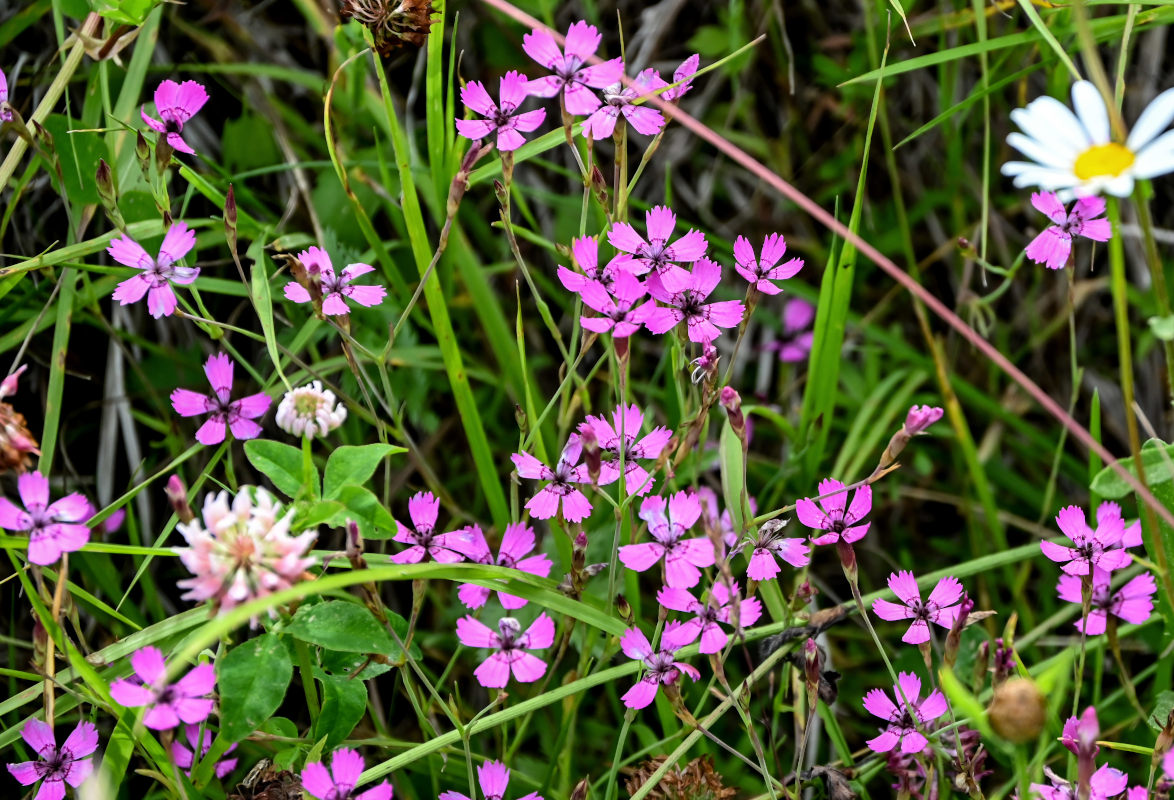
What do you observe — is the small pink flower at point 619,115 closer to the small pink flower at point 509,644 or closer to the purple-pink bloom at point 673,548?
the purple-pink bloom at point 673,548

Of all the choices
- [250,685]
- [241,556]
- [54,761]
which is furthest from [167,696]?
[54,761]

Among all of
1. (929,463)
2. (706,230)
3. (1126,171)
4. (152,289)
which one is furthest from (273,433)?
(1126,171)

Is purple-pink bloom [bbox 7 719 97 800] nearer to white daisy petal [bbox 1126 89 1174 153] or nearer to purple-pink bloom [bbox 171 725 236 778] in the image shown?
purple-pink bloom [bbox 171 725 236 778]

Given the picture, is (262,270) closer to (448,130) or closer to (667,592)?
(448,130)

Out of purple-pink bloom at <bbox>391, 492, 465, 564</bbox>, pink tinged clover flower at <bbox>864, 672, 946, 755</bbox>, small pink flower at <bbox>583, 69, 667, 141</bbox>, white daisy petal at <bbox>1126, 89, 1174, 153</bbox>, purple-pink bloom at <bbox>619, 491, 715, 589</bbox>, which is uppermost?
white daisy petal at <bbox>1126, 89, 1174, 153</bbox>

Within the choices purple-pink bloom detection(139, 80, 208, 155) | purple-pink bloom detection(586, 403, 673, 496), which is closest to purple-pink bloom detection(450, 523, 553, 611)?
purple-pink bloom detection(586, 403, 673, 496)

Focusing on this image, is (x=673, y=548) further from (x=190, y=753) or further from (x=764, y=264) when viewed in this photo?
(x=190, y=753)
